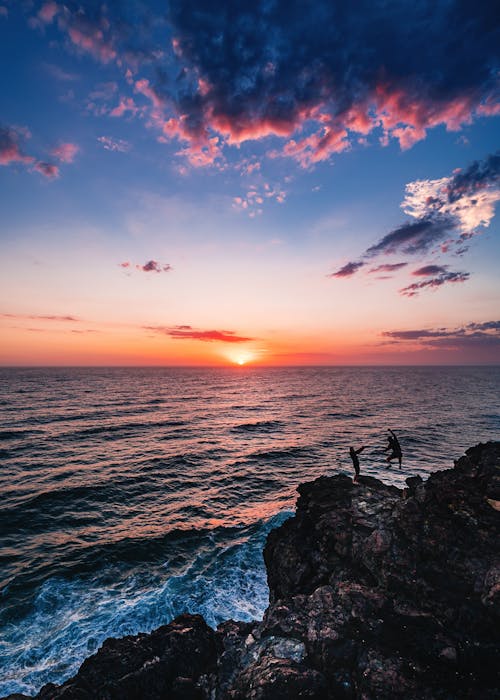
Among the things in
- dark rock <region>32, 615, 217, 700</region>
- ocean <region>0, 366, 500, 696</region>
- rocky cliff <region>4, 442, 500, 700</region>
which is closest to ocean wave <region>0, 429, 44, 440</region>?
ocean <region>0, 366, 500, 696</region>

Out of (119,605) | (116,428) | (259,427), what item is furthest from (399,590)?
(116,428)

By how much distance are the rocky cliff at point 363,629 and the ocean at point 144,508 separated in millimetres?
4018

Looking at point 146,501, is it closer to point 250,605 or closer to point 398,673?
point 250,605

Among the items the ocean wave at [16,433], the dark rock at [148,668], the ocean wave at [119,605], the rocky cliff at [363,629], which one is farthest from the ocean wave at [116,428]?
the rocky cliff at [363,629]

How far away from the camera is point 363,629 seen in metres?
8.94

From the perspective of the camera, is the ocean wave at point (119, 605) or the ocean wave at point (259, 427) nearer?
the ocean wave at point (119, 605)

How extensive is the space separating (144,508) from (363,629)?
68.9ft

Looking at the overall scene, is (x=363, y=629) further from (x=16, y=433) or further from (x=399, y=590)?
(x=16, y=433)

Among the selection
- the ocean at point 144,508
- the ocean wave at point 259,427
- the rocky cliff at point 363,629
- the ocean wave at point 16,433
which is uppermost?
the rocky cliff at point 363,629

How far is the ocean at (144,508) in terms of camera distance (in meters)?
14.6

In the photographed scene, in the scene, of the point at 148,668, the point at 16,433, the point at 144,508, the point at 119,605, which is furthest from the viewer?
the point at 16,433

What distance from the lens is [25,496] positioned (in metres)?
26.3

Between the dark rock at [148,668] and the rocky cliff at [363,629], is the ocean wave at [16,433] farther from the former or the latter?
the rocky cliff at [363,629]

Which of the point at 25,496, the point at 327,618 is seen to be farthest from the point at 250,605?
the point at 25,496
